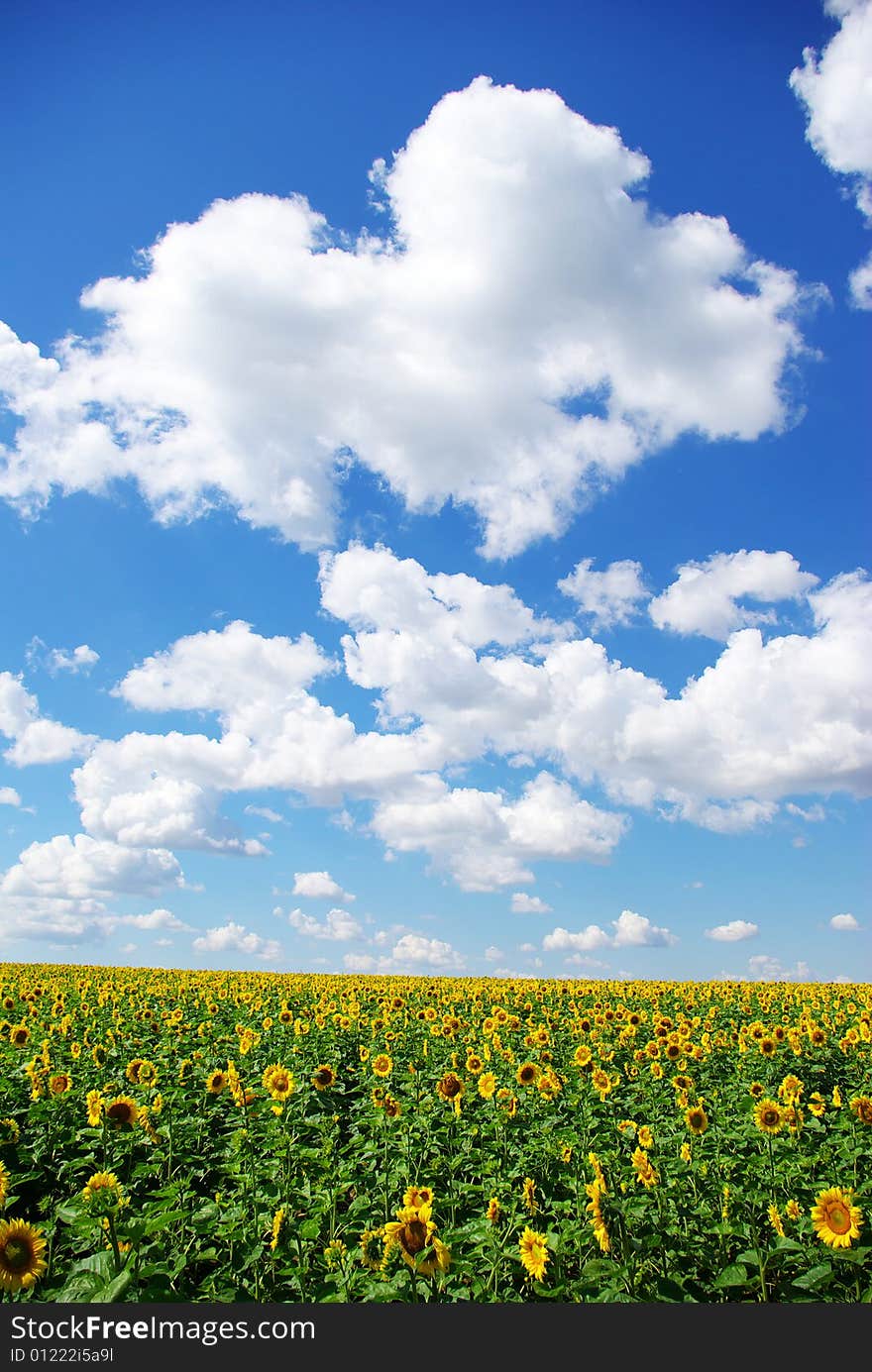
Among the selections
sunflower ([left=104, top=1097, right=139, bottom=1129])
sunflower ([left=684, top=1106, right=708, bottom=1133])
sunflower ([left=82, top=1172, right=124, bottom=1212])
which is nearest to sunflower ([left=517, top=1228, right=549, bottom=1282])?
sunflower ([left=82, top=1172, right=124, bottom=1212])

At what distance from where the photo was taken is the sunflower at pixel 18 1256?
5258 mm

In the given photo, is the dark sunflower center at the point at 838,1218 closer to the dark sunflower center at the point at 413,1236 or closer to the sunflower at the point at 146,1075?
the dark sunflower center at the point at 413,1236

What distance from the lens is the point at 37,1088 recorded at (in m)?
9.78

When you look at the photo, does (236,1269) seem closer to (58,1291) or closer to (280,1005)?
(58,1291)

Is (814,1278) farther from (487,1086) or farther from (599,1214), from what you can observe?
(487,1086)

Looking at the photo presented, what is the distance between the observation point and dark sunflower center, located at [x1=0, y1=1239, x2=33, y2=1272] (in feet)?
17.2

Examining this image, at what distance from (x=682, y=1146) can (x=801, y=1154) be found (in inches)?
60.3

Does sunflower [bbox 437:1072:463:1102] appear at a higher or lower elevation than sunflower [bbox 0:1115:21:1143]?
higher

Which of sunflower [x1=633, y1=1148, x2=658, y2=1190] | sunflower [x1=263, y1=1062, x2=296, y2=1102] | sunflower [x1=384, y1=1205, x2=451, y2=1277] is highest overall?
sunflower [x1=384, y1=1205, x2=451, y2=1277]

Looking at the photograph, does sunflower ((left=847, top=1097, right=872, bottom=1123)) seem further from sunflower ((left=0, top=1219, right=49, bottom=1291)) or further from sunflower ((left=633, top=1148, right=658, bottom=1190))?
sunflower ((left=0, top=1219, right=49, bottom=1291))

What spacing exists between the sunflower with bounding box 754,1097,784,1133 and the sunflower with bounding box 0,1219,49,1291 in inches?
273

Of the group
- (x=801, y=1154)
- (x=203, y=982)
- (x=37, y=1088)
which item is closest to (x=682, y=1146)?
(x=801, y=1154)

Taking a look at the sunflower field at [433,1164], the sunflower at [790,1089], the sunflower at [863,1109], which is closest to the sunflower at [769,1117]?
the sunflower field at [433,1164]

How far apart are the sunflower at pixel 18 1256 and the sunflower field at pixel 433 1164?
0.01 meters
